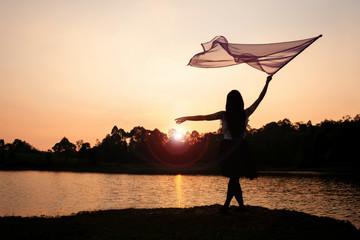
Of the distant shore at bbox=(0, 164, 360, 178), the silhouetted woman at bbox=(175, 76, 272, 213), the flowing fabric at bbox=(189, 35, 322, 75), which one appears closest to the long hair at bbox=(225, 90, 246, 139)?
the silhouetted woman at bbox=(175, 76, 272, 213)

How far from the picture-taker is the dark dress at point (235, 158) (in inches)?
355

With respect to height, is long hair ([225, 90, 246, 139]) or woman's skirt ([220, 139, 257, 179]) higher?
long hair ([225, 90, 246, 139])

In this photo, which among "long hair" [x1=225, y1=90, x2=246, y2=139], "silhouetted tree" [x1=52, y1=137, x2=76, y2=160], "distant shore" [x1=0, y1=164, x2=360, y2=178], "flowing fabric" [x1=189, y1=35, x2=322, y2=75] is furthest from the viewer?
"silhouetted tree" [x1=52, y1=137, x2=76, y2=160]

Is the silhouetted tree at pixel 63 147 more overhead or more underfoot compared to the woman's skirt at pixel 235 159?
more overhead

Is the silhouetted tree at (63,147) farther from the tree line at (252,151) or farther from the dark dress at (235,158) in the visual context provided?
the dark dress at (235,158)

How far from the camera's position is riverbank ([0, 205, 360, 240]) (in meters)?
7.93

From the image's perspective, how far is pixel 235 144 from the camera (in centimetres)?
909

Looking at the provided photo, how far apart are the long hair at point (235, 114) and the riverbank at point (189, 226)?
2581 millimetres

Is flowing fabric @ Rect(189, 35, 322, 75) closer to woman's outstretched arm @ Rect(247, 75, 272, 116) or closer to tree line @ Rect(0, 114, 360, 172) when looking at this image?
woman's outstretched arm @ Rect(247, 75, 272, 116)

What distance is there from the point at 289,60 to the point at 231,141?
3.33 m

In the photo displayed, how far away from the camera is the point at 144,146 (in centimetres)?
16238

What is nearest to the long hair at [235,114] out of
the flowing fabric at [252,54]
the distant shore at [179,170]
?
the flowing fabric at [252,54]

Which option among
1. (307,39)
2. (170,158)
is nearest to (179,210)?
(307,39)

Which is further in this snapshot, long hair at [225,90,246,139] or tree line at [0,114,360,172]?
tree line at [0,114,360,172]
